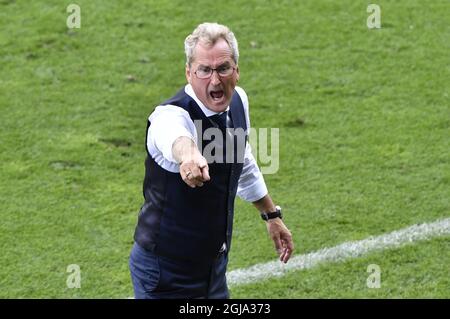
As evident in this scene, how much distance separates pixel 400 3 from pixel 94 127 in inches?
138

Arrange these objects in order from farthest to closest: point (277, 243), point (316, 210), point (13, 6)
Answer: point (13, 6)
point (316, 210)
point (277, 243)

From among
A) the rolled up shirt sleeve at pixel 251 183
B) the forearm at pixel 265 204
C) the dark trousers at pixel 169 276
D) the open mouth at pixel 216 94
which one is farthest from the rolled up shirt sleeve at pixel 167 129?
the forearm at pixel 265 204

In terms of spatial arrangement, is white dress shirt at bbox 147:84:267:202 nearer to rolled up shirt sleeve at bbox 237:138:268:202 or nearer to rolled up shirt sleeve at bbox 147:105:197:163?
rolled up shirt sleeve at bbox 147:105:197:163

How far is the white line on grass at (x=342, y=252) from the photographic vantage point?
7199mm

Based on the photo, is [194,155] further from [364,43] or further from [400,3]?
[400,3]

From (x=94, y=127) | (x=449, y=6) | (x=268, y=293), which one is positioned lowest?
(x=268, y=293)

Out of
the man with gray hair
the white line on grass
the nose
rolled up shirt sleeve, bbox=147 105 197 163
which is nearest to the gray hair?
the man with gray hair

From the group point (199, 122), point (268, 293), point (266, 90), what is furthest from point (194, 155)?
point (266, 90)

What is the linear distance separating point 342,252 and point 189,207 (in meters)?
2.45

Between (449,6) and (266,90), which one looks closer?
(266,90)

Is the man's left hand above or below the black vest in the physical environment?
below

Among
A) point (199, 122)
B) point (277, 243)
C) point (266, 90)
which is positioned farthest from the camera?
point (266, 90)

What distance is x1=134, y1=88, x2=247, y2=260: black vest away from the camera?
16.7 feet

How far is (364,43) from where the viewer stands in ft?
34.0
